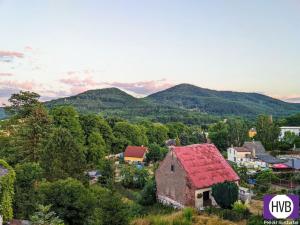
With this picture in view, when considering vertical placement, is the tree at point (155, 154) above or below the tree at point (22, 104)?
below

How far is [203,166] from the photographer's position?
2956cm

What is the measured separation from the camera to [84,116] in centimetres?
6309

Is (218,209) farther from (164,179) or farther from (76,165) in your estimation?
(76,165)

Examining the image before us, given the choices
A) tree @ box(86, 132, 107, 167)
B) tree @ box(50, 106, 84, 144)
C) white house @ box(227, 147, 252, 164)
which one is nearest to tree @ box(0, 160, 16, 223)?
tree @ box(50, 106, 84, 144)

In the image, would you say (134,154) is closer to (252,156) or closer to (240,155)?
(240,155)

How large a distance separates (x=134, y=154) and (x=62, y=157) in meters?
41.4

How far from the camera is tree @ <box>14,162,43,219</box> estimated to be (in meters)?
23.8

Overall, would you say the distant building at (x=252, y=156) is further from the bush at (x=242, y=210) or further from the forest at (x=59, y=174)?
the bush at (x=242, y=210)

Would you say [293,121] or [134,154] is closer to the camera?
[134,154]

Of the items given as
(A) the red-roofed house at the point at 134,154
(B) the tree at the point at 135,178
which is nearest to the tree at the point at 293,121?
(A) the red-roofed house at the point at 134,154

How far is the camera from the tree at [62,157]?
103ft


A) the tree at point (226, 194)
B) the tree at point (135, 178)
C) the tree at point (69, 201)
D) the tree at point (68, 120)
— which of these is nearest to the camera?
the tree at point (69, 201)

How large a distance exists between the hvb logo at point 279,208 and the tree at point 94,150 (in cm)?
3867

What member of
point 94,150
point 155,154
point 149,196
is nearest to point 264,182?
point 149,196
